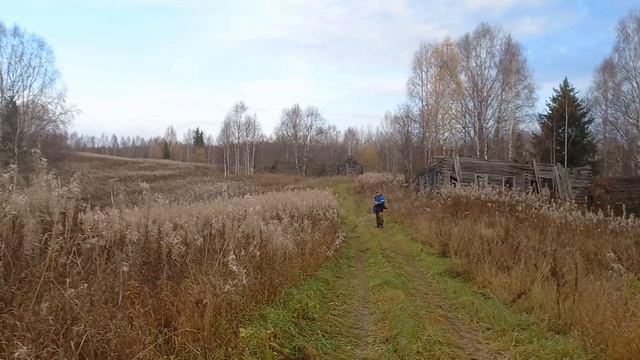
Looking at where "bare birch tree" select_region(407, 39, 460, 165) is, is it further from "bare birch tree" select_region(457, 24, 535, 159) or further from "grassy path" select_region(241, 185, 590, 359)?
"grassy path" select_region(241, 185, 590, 359)

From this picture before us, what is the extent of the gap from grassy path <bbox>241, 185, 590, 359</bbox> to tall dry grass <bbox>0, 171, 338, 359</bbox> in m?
0.46

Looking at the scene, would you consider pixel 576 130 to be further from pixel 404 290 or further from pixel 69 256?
pixel 69 256

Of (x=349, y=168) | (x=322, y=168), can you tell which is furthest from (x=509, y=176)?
(x=322, y=168)

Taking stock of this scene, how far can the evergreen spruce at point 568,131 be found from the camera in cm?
3859

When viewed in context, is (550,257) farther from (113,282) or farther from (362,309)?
(113,282)

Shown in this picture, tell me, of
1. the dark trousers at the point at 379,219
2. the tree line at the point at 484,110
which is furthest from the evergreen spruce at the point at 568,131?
the dark trousers at the point at 379,219

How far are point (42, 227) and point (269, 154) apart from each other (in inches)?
3312

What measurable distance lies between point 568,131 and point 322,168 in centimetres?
3911

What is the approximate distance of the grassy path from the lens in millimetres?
Result: 5527

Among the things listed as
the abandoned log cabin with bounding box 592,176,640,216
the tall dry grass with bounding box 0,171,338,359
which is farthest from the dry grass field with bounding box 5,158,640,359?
the abandoned log cabin with bounding box 592,176,640,216

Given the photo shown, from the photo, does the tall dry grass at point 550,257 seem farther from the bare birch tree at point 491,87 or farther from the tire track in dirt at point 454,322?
the bare birch tree at point 491,87

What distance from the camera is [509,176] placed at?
82.1ft

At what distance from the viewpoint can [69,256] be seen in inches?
172

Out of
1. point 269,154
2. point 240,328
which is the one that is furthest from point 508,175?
point 269,154
